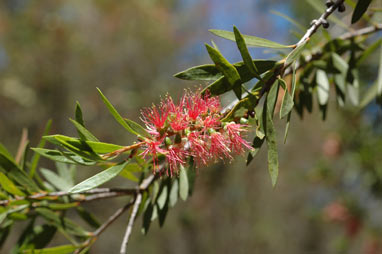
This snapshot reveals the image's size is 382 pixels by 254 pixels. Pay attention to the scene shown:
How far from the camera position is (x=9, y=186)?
0.79 metres

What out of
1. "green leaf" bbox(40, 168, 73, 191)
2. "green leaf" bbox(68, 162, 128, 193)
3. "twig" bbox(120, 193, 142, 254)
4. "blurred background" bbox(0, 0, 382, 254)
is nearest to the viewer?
"green leaf" bbox(68, 162, 128, 193)

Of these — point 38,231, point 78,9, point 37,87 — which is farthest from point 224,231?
point 38,231

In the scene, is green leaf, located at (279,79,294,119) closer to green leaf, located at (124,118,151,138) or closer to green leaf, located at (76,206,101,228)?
green leaf, located at (124,118,151,138)

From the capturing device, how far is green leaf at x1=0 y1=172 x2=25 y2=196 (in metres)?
0.76

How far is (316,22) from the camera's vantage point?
0.66m

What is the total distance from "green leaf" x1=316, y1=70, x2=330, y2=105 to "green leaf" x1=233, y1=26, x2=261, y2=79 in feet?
1.13

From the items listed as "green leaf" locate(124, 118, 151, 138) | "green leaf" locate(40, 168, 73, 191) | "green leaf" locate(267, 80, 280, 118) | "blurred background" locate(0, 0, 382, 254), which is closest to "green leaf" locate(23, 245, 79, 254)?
"green leaf" locate(40, 168, 73, 191)

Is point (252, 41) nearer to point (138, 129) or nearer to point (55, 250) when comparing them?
point (138, 129)

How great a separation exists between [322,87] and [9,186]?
84 centimetres

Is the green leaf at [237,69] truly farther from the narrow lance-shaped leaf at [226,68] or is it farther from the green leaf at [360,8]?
the green leaf at [360,8]

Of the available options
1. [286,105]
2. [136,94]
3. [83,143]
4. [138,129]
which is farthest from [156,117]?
[136,94]

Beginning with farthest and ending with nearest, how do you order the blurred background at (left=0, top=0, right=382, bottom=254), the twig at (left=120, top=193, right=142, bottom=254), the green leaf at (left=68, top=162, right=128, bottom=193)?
the blurred background at (left=0, top=0, right=382, bottom=254) < the twig at (left=120, top=193, right=142, bottom=254) < the green leaf at (left=68, top=162, right=128, bottom=193)

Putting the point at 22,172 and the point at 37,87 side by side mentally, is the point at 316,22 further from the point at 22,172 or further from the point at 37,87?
the point at 37,87

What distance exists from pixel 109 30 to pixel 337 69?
654cm
